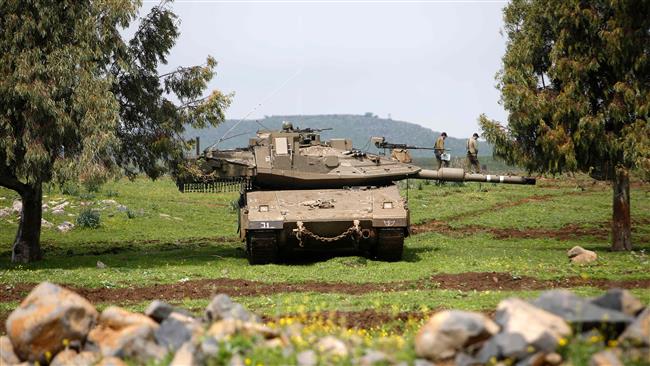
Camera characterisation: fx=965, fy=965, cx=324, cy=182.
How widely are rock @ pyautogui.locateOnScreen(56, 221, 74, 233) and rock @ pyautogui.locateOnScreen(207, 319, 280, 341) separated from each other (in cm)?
2509

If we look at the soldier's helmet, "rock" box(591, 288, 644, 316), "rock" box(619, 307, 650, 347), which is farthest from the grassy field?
the soldier's helmet

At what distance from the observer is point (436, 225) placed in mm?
35594

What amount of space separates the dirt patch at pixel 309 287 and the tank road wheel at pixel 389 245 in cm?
299

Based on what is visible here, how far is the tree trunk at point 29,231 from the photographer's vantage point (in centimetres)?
2555

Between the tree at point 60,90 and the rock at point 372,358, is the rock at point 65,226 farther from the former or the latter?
the rock at point 372,358

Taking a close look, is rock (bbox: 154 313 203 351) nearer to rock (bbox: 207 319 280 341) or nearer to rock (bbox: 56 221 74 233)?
rock (bbox: 207 319 280 341)

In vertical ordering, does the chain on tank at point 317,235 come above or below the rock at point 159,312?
below

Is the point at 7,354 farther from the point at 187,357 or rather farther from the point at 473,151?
the point at 473,151

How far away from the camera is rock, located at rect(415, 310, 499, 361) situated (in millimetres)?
9430

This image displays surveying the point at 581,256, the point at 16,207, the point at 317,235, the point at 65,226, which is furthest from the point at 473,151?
the point at 16,207

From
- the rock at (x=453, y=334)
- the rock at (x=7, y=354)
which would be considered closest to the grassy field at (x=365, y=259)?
the rock at (x=453, y=334)

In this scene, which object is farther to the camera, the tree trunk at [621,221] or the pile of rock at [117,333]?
the tree trunk at [621,221]

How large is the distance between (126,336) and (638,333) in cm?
539

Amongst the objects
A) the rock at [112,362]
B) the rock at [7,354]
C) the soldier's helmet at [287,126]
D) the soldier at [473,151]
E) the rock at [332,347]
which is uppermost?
the soldier's helmet at [287,126]
